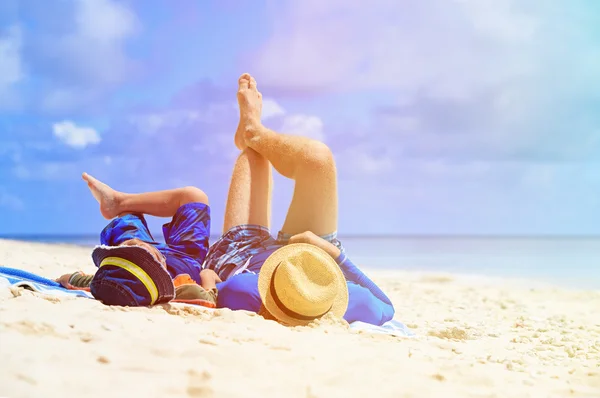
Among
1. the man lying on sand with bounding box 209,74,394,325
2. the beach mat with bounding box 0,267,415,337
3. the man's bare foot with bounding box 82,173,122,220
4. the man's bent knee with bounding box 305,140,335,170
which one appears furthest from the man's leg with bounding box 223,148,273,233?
the beach mat with bounding box 0,267,415,337

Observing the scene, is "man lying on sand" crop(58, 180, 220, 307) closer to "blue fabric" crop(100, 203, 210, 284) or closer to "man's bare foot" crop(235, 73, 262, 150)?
"blue fabric" crop(100, 203, 210, 284)

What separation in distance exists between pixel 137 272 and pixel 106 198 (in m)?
1.36

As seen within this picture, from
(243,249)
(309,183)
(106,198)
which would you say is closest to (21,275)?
(106,198)

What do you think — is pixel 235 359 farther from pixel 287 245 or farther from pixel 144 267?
pixel 287 245

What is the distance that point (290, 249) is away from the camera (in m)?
3.13

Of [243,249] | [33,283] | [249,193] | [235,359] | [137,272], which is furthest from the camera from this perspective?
[249,193]

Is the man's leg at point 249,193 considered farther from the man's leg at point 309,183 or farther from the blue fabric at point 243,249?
the man's leg at point 309,183

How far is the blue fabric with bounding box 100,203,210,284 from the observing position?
3.57 m

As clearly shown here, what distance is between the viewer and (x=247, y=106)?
4.38 m

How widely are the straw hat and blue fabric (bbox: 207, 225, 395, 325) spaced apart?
143 mm

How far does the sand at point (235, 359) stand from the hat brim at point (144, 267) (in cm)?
11

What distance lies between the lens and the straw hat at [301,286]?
296 cm

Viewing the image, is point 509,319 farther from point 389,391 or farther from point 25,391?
point 25,391

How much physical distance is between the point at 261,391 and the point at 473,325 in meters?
2.80
